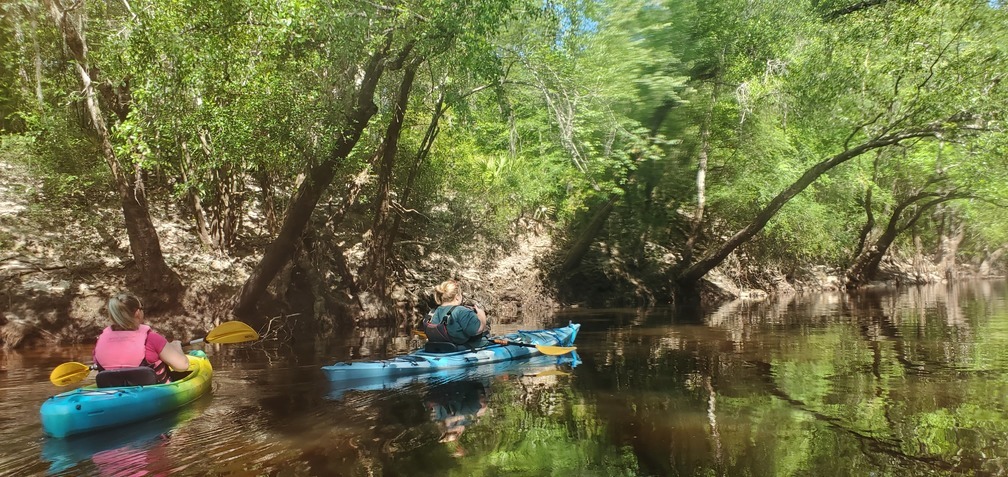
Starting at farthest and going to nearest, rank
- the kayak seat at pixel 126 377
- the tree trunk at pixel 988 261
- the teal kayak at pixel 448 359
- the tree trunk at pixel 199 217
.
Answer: the tree trunk at pixel 988 261, the tree trunk at pixel 199 217, the teal kayak at pixel 448 359, the kayak seat at pixel 126 377

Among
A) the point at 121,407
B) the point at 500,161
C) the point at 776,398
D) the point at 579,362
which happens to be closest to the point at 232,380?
the point at 121,407

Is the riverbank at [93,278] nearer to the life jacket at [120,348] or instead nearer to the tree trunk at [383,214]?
the tree trunk at [383,214]

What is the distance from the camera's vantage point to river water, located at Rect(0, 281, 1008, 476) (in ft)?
12.9

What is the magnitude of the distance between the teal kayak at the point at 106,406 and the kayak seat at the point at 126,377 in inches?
2.9

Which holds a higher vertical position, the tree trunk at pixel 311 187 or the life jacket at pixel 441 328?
the tree trunk at pixel 311 187

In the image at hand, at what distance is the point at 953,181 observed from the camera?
2055 cm

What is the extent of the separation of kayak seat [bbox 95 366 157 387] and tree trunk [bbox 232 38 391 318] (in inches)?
182

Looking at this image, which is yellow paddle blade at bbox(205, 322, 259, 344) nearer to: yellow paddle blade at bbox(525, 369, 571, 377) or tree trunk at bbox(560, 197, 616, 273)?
yellow paddle blade at bbox(525, 369, 571, 377)

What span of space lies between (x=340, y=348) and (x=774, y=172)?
43.3 feet

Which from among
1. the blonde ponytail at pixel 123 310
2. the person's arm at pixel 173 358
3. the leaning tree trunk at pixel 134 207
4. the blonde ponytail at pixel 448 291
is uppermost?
the leaning tree trunk at pixel 134 207

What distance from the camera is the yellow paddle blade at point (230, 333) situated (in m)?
7.98

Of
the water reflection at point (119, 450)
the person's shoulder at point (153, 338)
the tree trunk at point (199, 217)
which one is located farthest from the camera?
the tree trunk at point (199, 217)

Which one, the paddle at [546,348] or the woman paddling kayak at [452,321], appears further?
the paddle at [546,348]

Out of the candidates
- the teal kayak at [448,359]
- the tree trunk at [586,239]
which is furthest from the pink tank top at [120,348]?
the tree trunk at [586,239]
